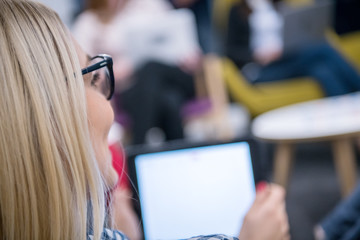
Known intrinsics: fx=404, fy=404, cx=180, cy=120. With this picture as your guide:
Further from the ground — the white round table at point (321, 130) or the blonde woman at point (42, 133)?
the blonde woman at point (42, 133)

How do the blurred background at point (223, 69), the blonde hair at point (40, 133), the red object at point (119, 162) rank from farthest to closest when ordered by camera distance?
the blurred background at point (223, 69), the red object at point (119, 162), the blonde hair at point (40, 133)

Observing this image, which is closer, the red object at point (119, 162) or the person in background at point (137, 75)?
the red object at point (119, 162)

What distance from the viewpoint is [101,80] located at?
2.23 ft

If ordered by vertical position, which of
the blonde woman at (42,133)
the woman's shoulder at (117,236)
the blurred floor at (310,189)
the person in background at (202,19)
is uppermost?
the person in background at (202,19)

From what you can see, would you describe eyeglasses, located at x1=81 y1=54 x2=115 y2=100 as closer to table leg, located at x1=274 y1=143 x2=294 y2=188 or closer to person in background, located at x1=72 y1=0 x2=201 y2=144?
table leg, located at x1=274 y1=143 x2=294 y2=188

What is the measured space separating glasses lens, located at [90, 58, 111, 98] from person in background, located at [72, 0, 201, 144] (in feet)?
5.17

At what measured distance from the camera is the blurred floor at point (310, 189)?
1.74 meters

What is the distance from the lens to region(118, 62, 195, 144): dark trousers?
7.57ft

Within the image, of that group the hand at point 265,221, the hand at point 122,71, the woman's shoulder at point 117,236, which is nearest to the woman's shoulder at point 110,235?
the woman's shoulder at point 117,236

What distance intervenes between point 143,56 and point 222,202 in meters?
1.51

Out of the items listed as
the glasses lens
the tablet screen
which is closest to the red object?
the tablet screen

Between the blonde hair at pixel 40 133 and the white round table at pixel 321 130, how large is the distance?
1215 millimetres

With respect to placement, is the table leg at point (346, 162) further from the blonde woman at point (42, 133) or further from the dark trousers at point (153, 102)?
the blonde woman at point (42, 133)

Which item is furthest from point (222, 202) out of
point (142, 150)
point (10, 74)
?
point (10, 74)
